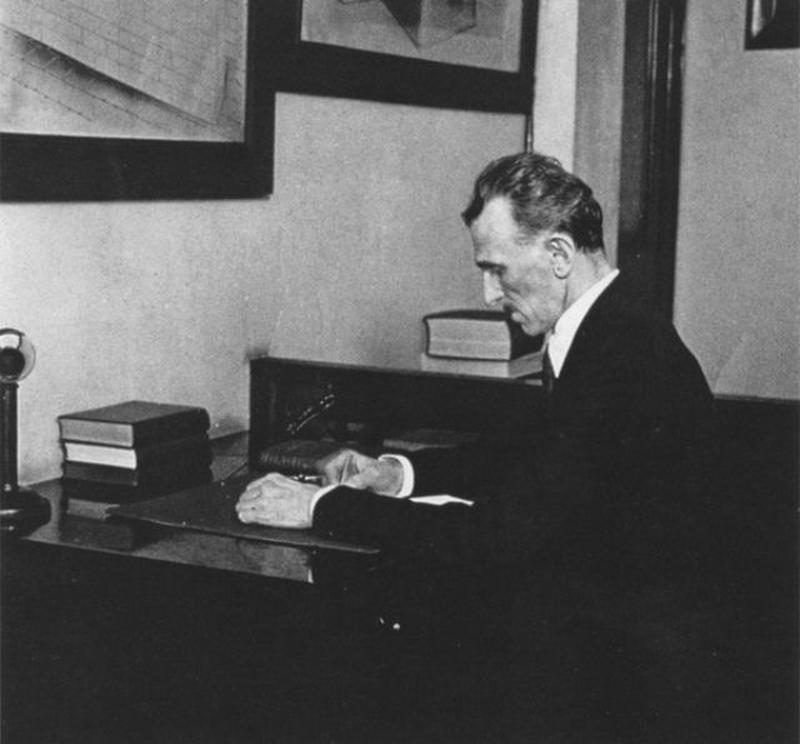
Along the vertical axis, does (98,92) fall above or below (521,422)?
above

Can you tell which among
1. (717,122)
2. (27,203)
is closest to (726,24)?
(717,122)

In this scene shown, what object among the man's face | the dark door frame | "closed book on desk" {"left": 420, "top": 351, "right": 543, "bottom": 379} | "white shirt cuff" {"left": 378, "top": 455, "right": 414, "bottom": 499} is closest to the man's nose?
the man's face

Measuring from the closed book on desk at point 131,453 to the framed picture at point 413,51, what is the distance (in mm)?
1071

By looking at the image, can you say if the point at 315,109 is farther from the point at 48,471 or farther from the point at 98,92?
the point at 48,471

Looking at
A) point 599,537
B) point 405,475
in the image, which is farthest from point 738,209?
point 599,537

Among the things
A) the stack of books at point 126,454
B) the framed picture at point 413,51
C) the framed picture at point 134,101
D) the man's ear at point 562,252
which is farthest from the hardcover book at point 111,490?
the framed picture at point 413,51

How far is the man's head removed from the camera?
7.94 feet

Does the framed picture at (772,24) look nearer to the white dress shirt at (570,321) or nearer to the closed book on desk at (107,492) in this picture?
the white dress shirt at (570,321)

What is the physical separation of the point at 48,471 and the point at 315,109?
130cm

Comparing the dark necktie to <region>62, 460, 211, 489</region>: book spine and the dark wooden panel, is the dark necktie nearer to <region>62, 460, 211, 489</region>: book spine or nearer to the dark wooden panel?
the dark wooden panel

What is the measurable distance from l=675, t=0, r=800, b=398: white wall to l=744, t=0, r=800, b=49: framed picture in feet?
0.10

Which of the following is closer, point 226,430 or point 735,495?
point 735,495

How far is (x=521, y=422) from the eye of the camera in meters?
3.06

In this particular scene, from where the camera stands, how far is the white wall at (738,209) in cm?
461
